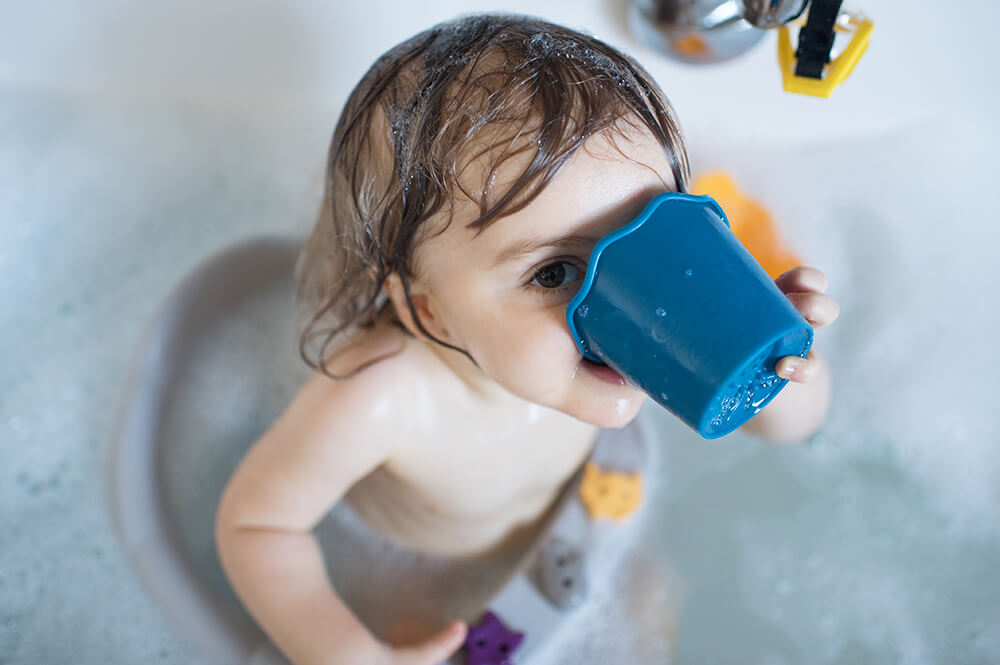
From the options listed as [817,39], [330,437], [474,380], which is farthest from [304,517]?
[817,39]

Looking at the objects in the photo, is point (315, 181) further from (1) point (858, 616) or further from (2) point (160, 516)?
(1) point (858, 616)

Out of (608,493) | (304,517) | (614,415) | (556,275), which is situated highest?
(556,275)

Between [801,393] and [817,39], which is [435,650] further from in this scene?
[817,39]

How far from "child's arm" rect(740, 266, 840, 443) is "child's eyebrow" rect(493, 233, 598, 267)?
18 centimetres

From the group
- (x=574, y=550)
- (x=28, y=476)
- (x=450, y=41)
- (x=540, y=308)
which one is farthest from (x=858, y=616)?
(x=28, y=476)

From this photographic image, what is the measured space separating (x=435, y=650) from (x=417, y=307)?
0.30m

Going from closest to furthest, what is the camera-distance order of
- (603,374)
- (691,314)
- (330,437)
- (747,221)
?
1. (691,314)
2. (603,374)
3. (330,437)
4. (747,221)

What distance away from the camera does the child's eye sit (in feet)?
1.83

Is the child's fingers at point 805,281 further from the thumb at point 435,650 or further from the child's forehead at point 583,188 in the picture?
the thumb at point 435,650

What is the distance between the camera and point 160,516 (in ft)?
2.70

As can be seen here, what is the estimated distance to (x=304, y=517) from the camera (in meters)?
0.76

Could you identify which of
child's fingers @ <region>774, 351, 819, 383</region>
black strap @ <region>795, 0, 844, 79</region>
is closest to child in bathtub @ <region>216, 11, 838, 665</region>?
child's fingers @ <region>774, 351, 819, 383</region>

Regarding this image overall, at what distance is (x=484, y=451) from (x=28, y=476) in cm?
57

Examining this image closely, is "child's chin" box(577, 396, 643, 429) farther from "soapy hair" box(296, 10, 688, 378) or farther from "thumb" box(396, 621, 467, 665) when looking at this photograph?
"thumb" box(396, 621, 467, 665)
